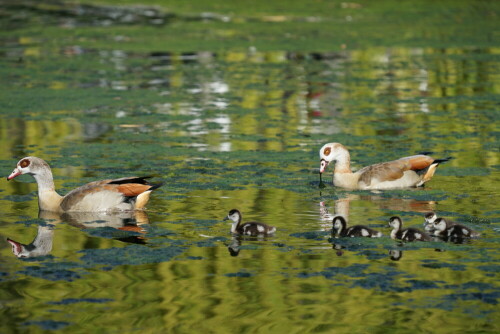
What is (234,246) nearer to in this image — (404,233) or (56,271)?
(404,233)

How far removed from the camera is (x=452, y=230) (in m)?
10.3

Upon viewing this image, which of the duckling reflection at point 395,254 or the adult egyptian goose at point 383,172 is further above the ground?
the adult egyptian goose at point 383,172

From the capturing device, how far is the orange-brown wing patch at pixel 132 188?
39.5ft

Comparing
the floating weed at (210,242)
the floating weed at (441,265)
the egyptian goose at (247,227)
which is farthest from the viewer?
the egyptian goose at (247,227)

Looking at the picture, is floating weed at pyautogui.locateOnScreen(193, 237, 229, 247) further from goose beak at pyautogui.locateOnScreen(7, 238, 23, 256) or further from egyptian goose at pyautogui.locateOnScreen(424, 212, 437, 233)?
egyptian goose at pyautogui.locateOnScreen(424, 212, 437, 233)

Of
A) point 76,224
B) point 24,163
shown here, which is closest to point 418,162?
point 76,224

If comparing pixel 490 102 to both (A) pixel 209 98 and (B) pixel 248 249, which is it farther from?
(B) pixel 248 249

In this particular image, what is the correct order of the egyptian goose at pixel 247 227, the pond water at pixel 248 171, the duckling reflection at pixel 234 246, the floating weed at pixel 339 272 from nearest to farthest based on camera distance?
the pond water at pixel 248 171, the floating weed at pixel 339 272, the duckling reflection at pixel 234 246, the egyptian goose at pixel 247 227

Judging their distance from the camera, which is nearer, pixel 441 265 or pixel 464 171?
pixel 441 265

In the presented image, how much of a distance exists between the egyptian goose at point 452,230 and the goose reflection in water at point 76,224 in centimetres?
303

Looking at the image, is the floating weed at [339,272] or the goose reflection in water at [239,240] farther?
the goose reflection in water at [239,240]

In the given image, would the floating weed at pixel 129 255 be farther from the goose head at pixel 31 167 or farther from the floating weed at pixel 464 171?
the floating weed at pixel 464 171

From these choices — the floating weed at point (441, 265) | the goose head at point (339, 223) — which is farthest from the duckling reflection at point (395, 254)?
the goose head at point (339, 223)

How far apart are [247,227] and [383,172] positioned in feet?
10.7
